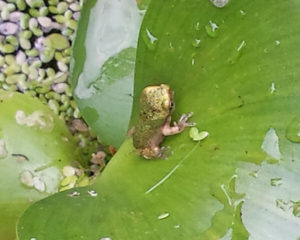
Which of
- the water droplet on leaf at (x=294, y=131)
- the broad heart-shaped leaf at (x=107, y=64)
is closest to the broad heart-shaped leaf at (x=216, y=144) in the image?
the water droplet on leaf at (x=294, y=131)

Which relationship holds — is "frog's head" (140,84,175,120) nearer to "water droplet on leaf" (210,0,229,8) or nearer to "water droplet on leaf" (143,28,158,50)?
"water droplet on leaf" (143,28,158,50)

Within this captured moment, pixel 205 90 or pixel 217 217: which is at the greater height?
pixel 205 90

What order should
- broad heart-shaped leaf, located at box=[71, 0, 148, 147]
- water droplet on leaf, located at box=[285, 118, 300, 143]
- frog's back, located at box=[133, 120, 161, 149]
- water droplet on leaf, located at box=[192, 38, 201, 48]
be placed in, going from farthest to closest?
1. broad heart-shaped leaf, located at box=[71, 0, 148, 147]
2. frog's back, located at box=[133, 120, 161, 149]
3. water droplet on leaf, located at box=[192, 38, 201, 48]
4. water droplet on leaf, located at box=[285, 118, 300, 143]

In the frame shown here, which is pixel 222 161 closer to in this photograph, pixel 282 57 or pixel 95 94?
pixel 282 57

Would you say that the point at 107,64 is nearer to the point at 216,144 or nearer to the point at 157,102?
the point at 157,102

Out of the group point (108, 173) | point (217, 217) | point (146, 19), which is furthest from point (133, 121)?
point (217, 217)

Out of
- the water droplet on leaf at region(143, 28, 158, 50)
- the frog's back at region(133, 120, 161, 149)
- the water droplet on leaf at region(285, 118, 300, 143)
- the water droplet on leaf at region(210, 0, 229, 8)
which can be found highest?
the water droplet on leaf at region(210, 0, 229, 8)

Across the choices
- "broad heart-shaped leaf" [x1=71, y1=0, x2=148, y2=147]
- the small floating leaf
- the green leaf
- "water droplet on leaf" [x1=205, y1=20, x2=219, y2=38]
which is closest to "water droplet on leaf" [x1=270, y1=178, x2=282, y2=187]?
the small floating leaf

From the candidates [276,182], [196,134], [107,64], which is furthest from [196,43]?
[107,64]
